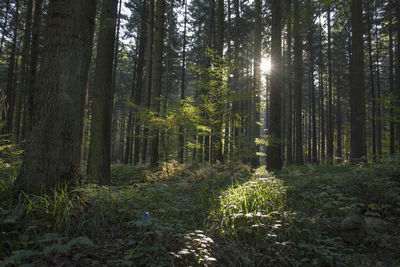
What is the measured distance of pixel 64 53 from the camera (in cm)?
321

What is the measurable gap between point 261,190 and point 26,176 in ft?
13.0

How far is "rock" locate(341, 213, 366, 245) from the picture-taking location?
3330 millimetres

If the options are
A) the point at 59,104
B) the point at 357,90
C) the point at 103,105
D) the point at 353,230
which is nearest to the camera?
the point at 59,104

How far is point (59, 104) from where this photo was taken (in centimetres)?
317

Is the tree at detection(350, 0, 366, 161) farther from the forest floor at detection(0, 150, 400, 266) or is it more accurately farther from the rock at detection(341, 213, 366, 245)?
the rock at detection(341, 213, 366, 245)

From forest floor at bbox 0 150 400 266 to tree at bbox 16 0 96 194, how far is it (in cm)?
31

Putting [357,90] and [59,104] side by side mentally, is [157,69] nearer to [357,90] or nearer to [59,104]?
[59,104]

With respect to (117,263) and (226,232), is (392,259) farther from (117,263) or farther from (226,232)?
(117,263)

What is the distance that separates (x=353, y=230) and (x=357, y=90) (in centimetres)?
707

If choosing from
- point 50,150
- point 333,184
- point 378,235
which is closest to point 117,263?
point 50,150

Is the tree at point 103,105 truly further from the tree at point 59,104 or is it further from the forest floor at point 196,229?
the tree at point 59,104

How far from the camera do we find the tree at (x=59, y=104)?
9.97ft

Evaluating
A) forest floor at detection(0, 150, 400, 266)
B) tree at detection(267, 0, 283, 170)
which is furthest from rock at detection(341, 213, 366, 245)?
tree at detection(267, 0, 283, 170)

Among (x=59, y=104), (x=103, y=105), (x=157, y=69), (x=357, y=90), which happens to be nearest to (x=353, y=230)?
(x=59, y=104)
